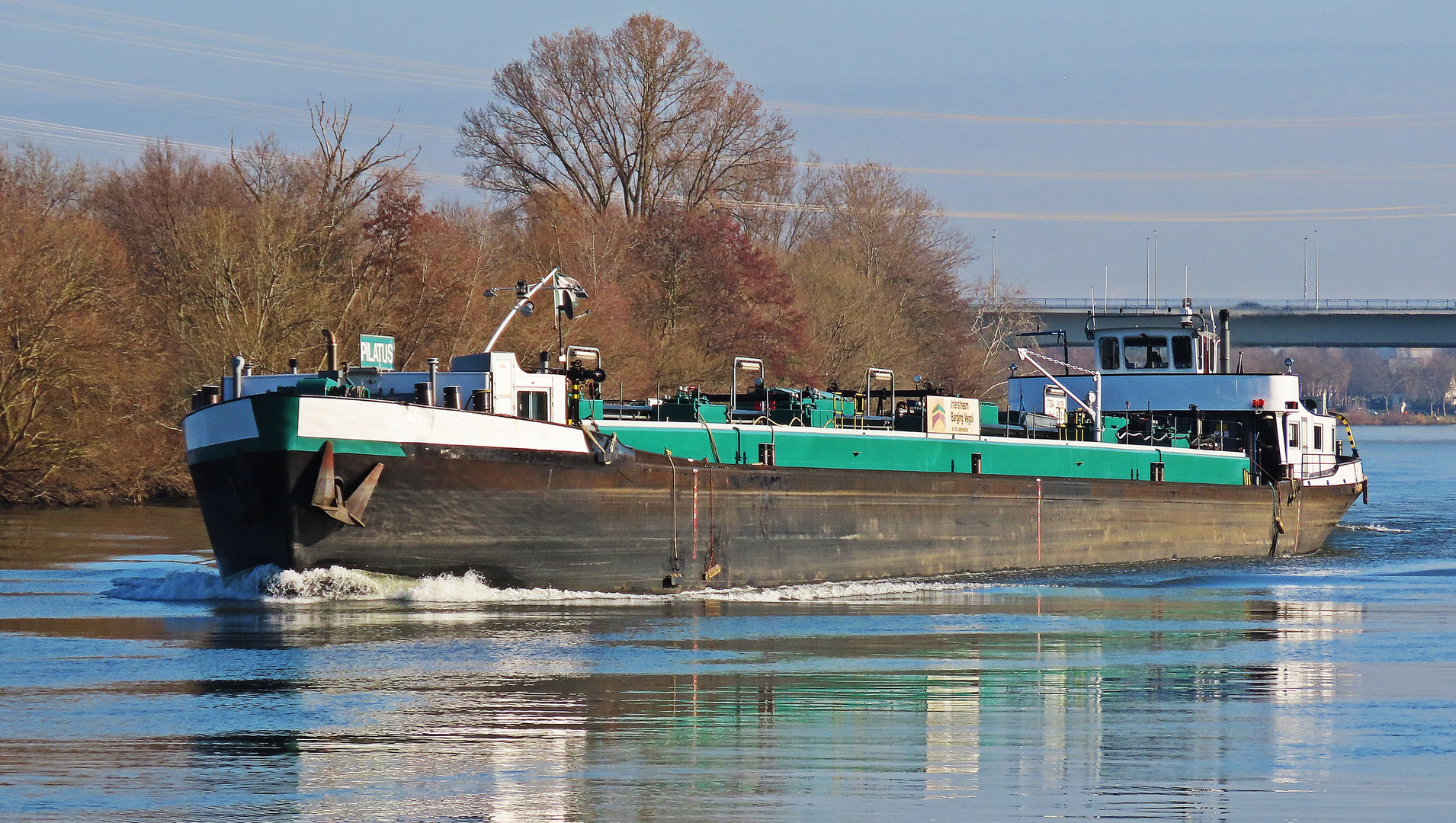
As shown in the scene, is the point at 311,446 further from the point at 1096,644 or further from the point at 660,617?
the point at 1096,644

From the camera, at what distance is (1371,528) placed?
1981 inches

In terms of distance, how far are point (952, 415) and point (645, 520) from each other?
894 cm

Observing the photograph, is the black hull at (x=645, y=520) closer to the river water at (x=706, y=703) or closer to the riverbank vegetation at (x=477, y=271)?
the river water at (x=706, y=703)

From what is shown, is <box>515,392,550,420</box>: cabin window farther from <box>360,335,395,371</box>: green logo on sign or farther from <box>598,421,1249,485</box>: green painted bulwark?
<box>360,335,395,371</box>: green logo on sign

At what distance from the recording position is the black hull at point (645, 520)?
2314cm

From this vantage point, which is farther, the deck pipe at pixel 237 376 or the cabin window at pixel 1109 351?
the cabin window at pixel 1109 351

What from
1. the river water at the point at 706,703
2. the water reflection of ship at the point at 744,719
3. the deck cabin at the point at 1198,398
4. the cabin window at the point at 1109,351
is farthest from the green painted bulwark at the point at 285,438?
the cabin window at the point at 1109,351

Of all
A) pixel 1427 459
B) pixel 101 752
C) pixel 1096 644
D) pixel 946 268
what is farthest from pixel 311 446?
pixel 1427 459

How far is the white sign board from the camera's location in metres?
31.7

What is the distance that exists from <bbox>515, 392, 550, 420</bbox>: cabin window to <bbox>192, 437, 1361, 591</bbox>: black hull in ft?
4.33

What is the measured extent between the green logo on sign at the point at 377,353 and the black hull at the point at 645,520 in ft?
10.5

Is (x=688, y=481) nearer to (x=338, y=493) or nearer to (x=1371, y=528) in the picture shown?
(x=338, y=493)

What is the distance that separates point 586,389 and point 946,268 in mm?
61195

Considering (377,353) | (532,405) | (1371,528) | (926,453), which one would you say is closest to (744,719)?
(532,405)
